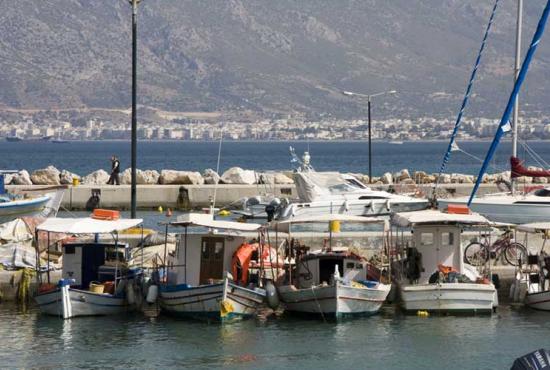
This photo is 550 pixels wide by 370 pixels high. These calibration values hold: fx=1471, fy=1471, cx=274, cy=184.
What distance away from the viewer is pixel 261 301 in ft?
114

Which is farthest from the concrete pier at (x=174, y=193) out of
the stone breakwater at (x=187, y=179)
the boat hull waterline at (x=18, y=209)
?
the boat hull waterline at (x=18, y=209)

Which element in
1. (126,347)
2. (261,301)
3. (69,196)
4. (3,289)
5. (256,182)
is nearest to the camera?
(126,347)

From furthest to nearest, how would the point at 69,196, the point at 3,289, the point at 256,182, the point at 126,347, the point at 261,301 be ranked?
the point at 256,182, the point at 69,196, the point at 3,289, the point at 261,301, the point at 126,347

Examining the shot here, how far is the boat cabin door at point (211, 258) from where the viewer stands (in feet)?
117

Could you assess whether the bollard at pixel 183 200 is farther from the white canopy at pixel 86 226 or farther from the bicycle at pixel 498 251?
the white canopy at pixel 86 226

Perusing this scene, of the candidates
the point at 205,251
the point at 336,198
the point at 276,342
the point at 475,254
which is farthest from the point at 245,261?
the point at 336,198

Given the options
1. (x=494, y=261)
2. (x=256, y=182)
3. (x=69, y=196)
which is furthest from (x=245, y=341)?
(x=256, y=182)

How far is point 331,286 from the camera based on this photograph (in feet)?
112

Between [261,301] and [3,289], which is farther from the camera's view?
[3,289]

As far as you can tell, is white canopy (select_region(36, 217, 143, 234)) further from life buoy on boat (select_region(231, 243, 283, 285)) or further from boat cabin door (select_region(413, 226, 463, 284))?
boat cabin door (select_region(413, 226, 463, 284))

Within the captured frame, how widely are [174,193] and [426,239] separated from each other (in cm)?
3290

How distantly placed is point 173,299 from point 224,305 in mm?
1410

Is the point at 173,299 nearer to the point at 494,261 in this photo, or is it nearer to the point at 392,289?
the point at 392,289

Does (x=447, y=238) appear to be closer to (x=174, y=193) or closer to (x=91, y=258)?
(x=91, y=258)
